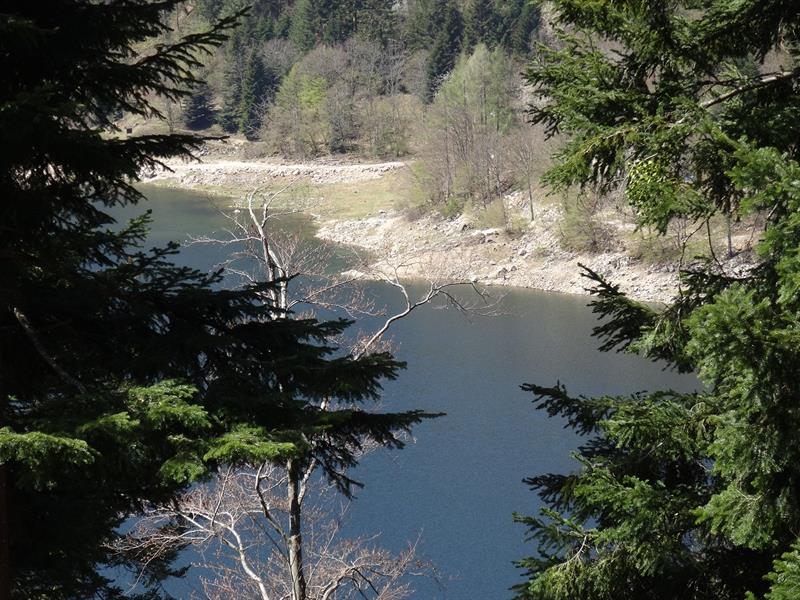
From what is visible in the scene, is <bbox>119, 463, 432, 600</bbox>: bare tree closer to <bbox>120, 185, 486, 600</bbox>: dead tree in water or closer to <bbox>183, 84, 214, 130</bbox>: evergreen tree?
<bbox>120, 185, 486, 600</bbox>: dead tree in water

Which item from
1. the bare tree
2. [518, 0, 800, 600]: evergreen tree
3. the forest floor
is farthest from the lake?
[518, 0, 800, 600]: evergreen tree

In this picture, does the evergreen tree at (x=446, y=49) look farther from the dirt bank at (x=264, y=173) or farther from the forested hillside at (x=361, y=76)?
the dirt bank at (x=264, y=173)

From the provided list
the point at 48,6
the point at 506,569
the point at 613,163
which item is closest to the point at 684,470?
the point at 613,163

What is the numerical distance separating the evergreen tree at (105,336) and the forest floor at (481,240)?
55.0ft

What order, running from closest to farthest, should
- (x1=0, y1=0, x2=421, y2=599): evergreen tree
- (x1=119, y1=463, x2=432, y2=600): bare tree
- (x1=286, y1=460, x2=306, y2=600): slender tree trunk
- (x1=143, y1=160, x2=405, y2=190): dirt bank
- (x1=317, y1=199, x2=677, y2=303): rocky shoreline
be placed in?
(x1=0, y1=0, x2=421, y2=599): evergreen tree, (x1=286, y1=460, x2=306, y2=600): slender tree trunk, (x1=119, y1=463, x2=432, y2=600): bare tree, (x1=317, y1=199, x2=677, y2=303): rocky shoreline, (x1=143, y1=160, x2=405, y2=190): dirt bank

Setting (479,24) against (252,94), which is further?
(479,24)

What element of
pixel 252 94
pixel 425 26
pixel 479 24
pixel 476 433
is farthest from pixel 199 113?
pixel 476 433

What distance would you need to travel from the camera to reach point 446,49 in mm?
49781

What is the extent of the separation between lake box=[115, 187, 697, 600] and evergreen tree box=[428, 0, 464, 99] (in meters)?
27.6

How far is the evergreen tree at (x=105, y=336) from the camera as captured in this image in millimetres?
2570

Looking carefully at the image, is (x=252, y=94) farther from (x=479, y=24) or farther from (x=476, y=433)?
(x=476, y=433)

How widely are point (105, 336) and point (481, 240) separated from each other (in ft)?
86.8

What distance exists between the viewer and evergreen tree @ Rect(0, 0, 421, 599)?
8.43 feet

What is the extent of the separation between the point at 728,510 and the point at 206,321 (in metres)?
2.01
